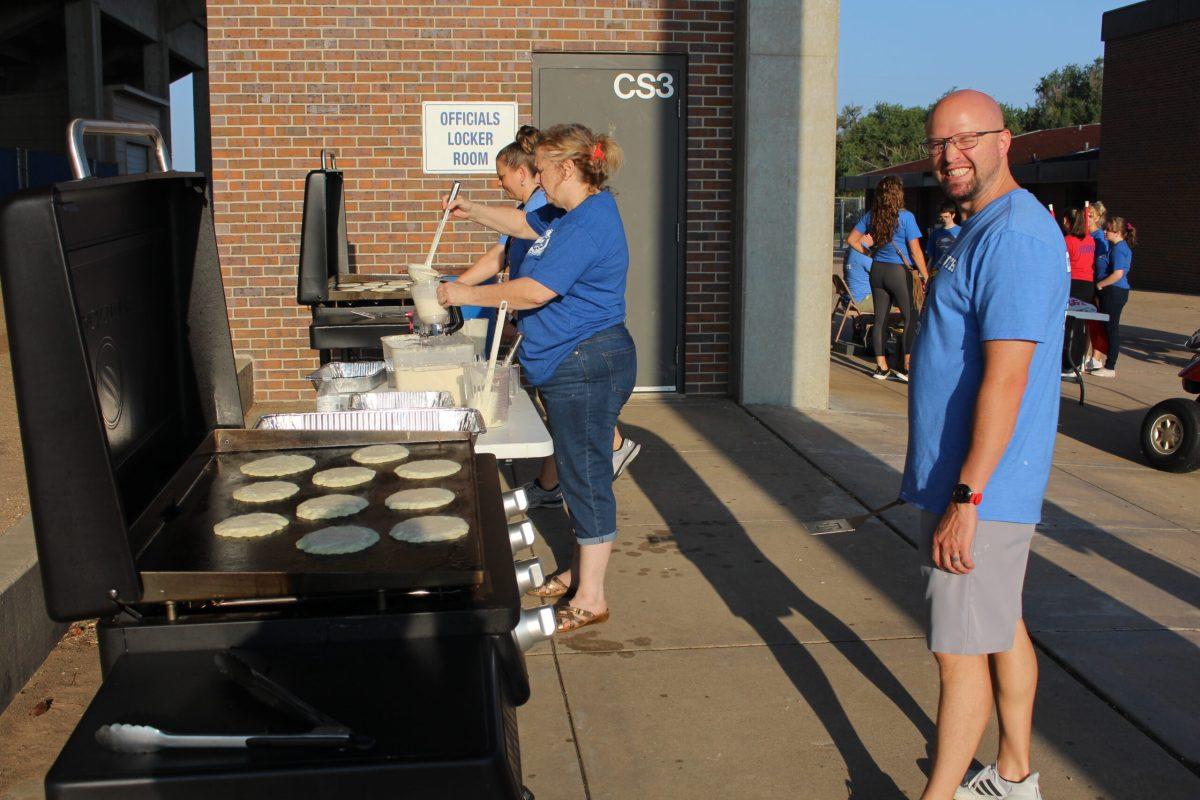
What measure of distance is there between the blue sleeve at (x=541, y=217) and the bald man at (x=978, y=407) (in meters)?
2.33

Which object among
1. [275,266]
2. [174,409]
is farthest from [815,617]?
[275,266]

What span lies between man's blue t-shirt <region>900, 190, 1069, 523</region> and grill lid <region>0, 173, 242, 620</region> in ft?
5.79

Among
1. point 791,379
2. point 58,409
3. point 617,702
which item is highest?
point 58,409

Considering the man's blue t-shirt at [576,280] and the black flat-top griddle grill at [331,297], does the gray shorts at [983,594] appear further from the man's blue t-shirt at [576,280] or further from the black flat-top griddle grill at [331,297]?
the black flat-top griddle grill at [331,297]

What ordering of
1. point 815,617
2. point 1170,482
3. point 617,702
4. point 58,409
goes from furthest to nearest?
point 1170,482, point 815,617, point 617,702, point 58,409

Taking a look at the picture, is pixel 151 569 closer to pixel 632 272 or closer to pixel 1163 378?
pixel 632 272

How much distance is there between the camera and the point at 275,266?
341 inches

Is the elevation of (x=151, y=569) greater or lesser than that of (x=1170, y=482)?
greater

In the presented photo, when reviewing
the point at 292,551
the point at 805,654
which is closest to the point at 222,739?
the point at 292,551

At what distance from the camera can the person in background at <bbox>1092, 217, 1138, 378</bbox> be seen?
12.1 metres

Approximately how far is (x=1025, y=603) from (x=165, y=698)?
3978mm

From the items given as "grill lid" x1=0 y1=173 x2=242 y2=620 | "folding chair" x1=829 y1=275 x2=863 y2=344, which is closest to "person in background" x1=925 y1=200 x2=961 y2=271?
"folding chair" x1=829 y1=275 x2=863 y2=344

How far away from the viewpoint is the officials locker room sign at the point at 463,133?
28.3 ft

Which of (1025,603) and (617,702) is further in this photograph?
(1025,603)
